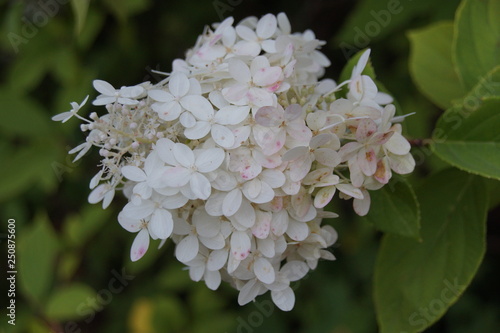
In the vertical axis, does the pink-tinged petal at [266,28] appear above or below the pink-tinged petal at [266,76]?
above

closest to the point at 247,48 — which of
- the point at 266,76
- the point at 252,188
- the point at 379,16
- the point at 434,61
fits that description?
the point at 266,76

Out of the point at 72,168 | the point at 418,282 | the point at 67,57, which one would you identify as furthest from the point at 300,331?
the point at 67,57

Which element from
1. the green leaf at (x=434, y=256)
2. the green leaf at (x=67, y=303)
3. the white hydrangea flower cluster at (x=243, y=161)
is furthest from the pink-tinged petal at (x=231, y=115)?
the green leaf at (x=67, y=303)

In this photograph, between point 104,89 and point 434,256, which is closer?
point 104,89

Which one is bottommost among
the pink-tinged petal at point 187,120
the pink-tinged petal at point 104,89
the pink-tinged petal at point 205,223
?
the pink-tinged petal at point 205,223

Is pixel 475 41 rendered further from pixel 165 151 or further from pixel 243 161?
pixel 165 151

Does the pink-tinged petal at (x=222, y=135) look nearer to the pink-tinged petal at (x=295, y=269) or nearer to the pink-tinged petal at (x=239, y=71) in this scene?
the pink-tinged petal at (x=239, y=71)

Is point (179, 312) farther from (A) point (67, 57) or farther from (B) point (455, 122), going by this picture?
(B) point (455, 122)
